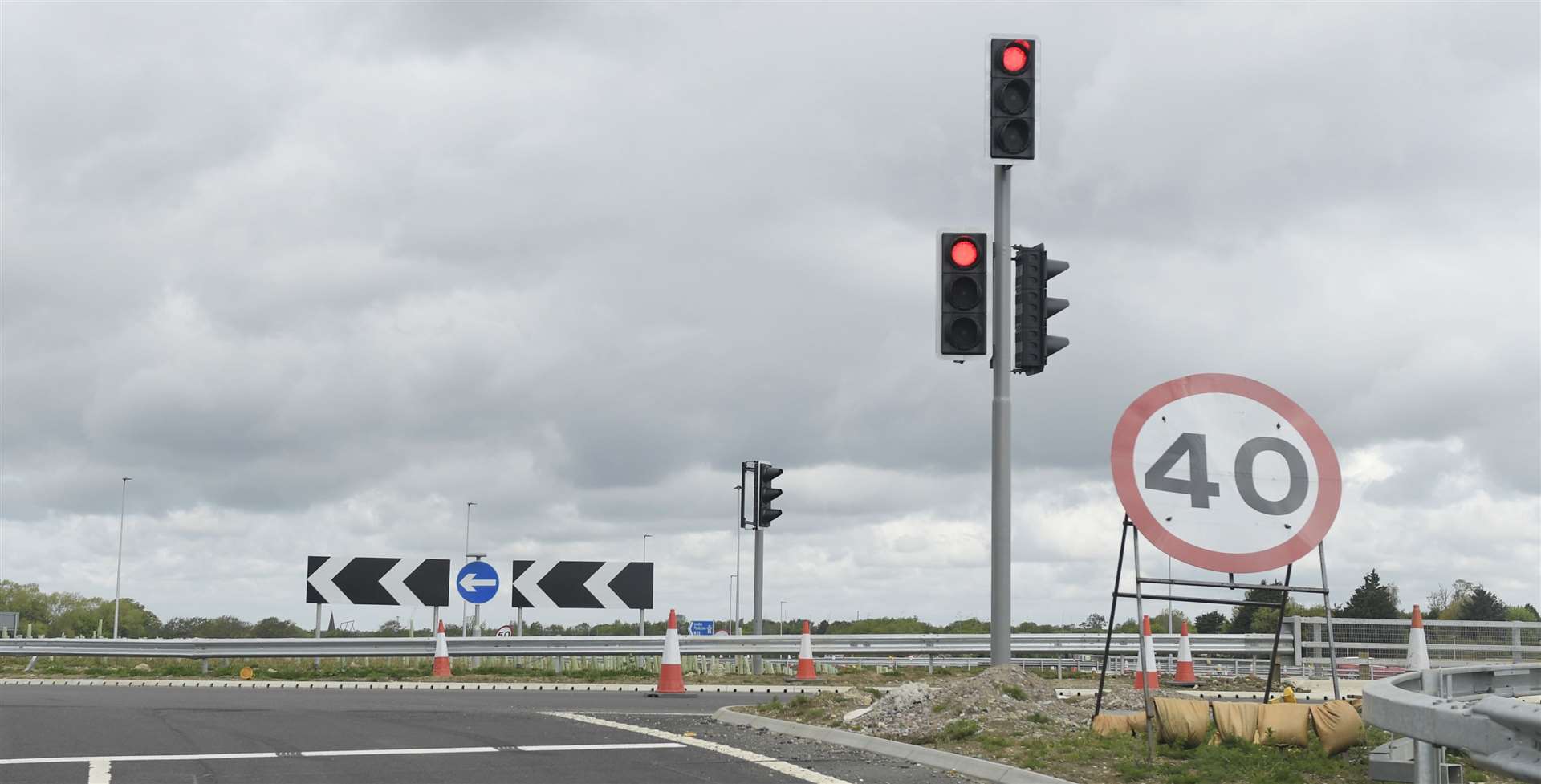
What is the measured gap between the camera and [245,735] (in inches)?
482

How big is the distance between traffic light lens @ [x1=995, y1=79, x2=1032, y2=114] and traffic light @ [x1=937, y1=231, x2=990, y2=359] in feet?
3.61

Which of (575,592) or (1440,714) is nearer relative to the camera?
(1440,714)

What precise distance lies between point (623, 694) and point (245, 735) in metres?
8.02

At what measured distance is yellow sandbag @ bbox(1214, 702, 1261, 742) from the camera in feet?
30.0

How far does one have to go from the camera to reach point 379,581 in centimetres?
2916

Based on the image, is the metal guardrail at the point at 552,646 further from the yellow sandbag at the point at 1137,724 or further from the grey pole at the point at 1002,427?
the yellow sandbag at the point at 1137,724

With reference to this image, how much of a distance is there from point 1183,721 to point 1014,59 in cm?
599

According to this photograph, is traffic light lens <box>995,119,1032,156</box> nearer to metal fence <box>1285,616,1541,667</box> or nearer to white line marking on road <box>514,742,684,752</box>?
white line marking on road <box>514,742,684,752</box>

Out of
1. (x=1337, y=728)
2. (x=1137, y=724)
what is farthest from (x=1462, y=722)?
(x=1137, y=724)

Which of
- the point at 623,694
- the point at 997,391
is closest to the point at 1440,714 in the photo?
the point at 997,391

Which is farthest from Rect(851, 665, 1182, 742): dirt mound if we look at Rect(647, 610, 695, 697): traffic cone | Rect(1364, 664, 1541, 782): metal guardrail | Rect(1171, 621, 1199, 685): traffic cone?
Rect(1171, 621, 1199, 685): traffic cone

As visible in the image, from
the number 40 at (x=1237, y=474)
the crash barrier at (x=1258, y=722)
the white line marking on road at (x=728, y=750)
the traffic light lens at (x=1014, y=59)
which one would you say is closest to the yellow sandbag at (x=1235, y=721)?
the crash barrier at (x=1258, y=722)

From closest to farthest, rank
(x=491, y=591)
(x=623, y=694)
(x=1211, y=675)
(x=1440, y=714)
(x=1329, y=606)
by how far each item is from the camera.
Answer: (x=1440, y=714) < (x=1329, y=606) < (x=623, y=694) < (x=1211, y=675) < (x=491, y=591)

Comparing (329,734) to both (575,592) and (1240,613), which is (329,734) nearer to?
(575,592)
